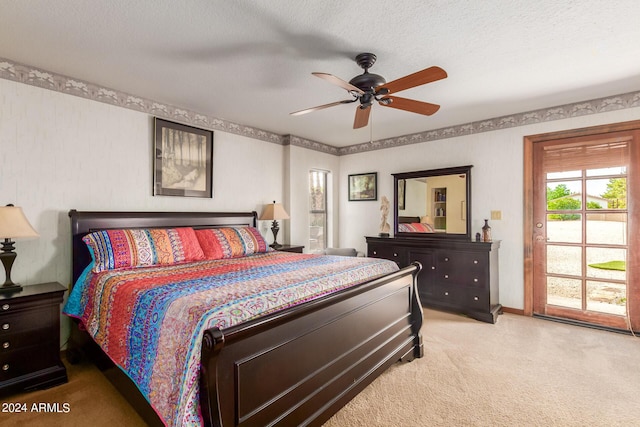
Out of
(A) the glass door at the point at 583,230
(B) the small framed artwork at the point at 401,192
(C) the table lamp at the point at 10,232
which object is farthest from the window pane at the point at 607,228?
(C) the table lamp at the point at 10,232

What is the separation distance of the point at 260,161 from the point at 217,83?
167 centimetres

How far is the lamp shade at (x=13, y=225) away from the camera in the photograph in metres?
2.26

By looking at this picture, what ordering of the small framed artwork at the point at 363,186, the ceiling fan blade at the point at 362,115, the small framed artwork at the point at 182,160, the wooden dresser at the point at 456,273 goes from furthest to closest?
the small framed artwork at the point at 363,186 → the wooden dresser at the point at 456,273 → the small framed artwork at the point at 182,160 → the ceiling fan blade at the point at 362,115

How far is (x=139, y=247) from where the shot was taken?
9.11 feet

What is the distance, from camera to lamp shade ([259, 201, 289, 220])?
4.33m

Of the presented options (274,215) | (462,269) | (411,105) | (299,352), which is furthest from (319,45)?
(462,269)

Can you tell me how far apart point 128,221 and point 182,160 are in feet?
3.06

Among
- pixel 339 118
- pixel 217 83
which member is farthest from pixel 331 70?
pixel 339 118

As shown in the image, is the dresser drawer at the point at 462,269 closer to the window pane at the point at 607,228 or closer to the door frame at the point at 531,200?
the door frame at the point at 531,200

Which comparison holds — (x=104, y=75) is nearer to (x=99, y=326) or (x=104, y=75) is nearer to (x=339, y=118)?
(x=99, y=326)

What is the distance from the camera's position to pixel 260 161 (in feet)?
15.1

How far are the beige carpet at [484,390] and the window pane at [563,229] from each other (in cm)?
109

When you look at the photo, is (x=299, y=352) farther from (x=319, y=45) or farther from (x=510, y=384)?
(x=319, y=45)

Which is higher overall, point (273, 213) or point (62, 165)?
point (62, 165)
